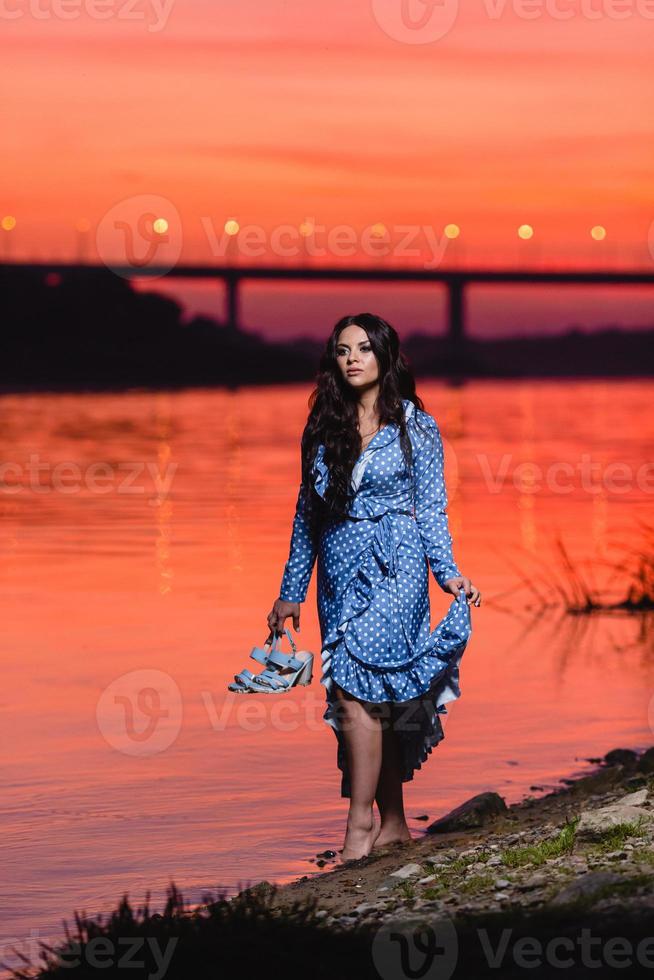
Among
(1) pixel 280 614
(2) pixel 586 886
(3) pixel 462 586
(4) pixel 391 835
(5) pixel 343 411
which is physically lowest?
(4) pixel 391 835

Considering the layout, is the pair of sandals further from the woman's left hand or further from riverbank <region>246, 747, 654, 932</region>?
riverbank <region>246, 747, 654, 932</region>

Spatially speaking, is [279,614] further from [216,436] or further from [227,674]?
[216,436]

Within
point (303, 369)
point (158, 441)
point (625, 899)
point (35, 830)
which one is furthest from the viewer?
point (303, 369)

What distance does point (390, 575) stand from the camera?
697 cm

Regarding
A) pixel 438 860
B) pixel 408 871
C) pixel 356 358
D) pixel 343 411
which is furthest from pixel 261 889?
pixel 356 358

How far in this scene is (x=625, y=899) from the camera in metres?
Result: 5.27

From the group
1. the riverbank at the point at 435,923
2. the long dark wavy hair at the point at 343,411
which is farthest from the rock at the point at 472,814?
the long dark wavy hair at the point at 343,411

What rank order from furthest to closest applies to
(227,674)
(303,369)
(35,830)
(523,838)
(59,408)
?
(303,369), (59,408), (227,674), (35,830), (523,838)

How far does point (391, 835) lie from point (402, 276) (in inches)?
3962

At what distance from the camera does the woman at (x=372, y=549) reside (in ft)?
22.9

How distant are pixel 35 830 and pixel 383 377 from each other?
235cm

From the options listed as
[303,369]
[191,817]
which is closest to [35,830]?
[191,817]

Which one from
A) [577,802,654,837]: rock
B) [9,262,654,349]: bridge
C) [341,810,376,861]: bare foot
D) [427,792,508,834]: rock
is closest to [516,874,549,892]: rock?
[577,802,654,837]: rock

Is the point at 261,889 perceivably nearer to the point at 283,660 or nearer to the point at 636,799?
the point at 283,660
